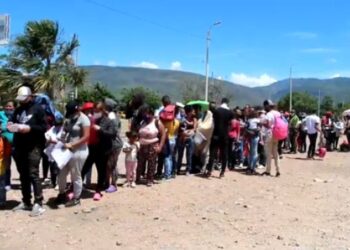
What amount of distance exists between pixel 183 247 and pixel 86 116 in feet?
9.39

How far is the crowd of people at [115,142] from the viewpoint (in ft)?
26.3

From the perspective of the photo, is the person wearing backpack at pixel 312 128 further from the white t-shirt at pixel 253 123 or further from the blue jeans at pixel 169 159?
the blue jeans at pixel 169 159

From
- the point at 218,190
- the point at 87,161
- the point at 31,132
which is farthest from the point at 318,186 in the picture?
the point at 31,132

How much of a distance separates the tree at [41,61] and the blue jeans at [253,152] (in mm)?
13063

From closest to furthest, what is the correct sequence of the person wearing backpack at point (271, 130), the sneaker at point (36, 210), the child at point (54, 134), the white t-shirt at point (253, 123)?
the sneaker at point (36, 210) < the child at point (54, 134) < the person wearing backpack at point (271, 130) < the white t-shirt at point (253, 123)

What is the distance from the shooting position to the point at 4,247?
680 centimetres

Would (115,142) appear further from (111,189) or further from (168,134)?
(168,134)

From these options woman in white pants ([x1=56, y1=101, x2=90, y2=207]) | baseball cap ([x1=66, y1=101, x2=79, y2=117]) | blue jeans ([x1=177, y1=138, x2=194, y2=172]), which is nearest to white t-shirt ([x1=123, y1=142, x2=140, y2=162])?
woman in white pants ([x1=56, y1=101, x2=90, y2=207])

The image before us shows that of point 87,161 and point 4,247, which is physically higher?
point 87,161

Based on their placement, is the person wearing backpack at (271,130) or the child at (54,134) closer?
the child at (54,134)

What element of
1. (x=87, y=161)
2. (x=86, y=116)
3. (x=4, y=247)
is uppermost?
(x=86, y=116)

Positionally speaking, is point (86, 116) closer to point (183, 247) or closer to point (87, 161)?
point (87, 161)

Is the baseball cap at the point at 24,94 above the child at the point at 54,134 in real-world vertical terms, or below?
above

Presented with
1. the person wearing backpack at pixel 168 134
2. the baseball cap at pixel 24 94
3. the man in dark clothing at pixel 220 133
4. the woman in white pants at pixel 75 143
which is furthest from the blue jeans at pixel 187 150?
the baseball cap at pixel 24 94
